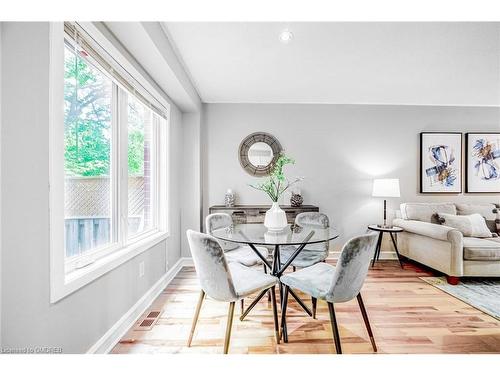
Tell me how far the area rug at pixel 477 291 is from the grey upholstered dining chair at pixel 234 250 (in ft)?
6.87

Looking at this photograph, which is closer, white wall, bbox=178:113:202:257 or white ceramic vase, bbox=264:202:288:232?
white ceramic vase, bbox=264:202:288:232

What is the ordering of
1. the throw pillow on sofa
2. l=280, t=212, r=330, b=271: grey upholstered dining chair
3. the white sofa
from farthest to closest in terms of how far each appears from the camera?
Answer: the throw pillow on sofa → the white sofa → l=280, t=212, r=330, b=271: grey upholstered dining chair

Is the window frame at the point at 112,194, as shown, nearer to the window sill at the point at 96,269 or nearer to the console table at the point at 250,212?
the window sill at the point at 96,269

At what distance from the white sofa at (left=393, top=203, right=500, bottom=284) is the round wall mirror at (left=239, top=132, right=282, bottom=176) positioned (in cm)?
211

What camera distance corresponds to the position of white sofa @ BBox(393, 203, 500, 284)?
2998 millimetres

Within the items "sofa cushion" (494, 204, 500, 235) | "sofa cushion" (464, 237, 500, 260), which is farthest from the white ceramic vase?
"sofa cushion" (494, 204, 500, 235)

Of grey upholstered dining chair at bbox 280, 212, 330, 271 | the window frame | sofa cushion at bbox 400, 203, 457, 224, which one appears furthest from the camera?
sofa cushion at bbox 400, 203, 457, 224

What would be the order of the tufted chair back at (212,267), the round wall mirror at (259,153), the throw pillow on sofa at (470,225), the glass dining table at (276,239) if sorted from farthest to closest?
the round wall mirror at (259,153) < the throw pillow on sofa at (470,225) < the glass dining table at (276,239) < the tufted chair back at (212,267)

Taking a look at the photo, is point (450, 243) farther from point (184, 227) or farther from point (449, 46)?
point (184, 227)

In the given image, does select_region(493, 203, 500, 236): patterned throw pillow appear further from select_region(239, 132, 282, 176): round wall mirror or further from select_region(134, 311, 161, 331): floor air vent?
select_region(134, 311, 161, 331): floor air vent

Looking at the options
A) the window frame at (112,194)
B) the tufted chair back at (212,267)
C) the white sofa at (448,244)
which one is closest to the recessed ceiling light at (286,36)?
the window frame at (112,194)

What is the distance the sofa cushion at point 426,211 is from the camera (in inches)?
145

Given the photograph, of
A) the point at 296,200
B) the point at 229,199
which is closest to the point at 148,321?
the point at 229,199

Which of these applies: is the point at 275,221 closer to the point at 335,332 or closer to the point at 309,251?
the point at 309,251
